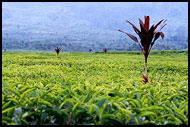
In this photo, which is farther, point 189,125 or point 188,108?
point 188,108

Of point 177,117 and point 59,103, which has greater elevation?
point 59,103

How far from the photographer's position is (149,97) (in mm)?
2227

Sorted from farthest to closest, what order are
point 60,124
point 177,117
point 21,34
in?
point 21,34
point 177,117
point 60,124

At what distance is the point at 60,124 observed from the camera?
69.0 inches

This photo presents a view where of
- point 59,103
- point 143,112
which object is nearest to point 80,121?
point 59,103

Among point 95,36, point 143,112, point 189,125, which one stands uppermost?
point 95,36

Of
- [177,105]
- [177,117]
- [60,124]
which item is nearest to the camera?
[60,124]

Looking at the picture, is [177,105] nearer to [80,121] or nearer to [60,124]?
[80,121]

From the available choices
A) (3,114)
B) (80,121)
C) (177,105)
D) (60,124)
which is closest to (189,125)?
(177,105)

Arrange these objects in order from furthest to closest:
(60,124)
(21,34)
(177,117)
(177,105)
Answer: (21,34), (177,105), (177,117), (60,124)

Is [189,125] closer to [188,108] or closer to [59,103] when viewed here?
[188,108]

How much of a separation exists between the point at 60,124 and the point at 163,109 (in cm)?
84

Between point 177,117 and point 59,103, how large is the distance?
3.12 ft

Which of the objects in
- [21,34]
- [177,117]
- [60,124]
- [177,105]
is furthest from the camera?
[21,34]
